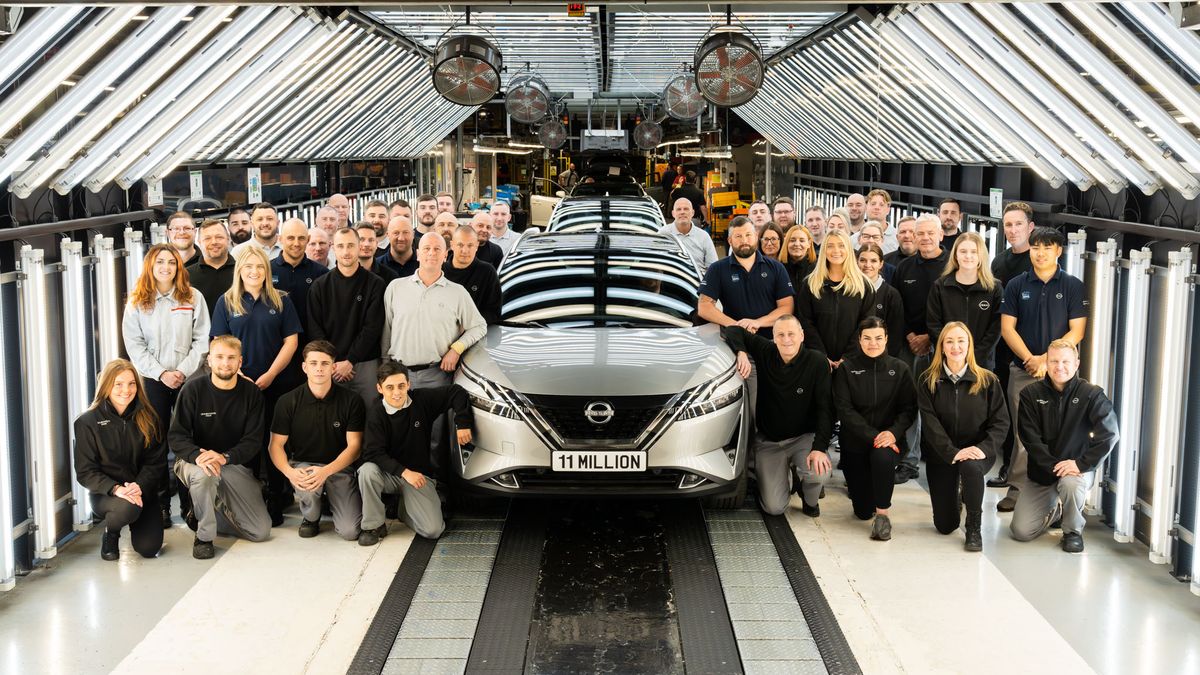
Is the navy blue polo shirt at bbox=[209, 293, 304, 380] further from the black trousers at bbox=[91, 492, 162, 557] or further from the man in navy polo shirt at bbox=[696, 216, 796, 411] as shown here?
the man in navy polo shirt at bbox=[696, 216, 796, 411]

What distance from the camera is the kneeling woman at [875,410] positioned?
634 centimetres

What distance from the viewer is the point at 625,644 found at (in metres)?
4.99

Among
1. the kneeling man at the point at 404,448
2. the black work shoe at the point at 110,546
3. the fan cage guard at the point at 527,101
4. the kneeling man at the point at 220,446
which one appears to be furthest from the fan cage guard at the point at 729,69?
the fan cage guard at the point at 527,101

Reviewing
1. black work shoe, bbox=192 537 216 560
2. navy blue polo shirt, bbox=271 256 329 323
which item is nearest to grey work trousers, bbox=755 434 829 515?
navy blue polo shirt, bbox=271 256 329 323

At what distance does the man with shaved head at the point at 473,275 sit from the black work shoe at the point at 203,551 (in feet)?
6.97

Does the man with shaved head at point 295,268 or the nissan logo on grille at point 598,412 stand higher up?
the man with shaved head at point 295,268

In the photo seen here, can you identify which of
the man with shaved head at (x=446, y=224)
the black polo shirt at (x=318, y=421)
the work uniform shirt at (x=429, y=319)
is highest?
the man with shaved head at (x=446, y=224)

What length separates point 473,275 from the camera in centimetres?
730

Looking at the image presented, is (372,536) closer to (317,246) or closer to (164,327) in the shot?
(164,327)

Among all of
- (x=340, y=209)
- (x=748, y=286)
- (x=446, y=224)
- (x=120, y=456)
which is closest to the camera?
(x=120, y=456)

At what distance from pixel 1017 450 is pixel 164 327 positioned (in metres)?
4.94

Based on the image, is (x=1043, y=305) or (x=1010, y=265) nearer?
(x=1043, y=305)

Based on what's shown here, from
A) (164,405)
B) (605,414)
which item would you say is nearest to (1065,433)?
(605,414)

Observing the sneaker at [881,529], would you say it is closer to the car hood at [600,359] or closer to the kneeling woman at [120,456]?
the car hood at [600,359]
